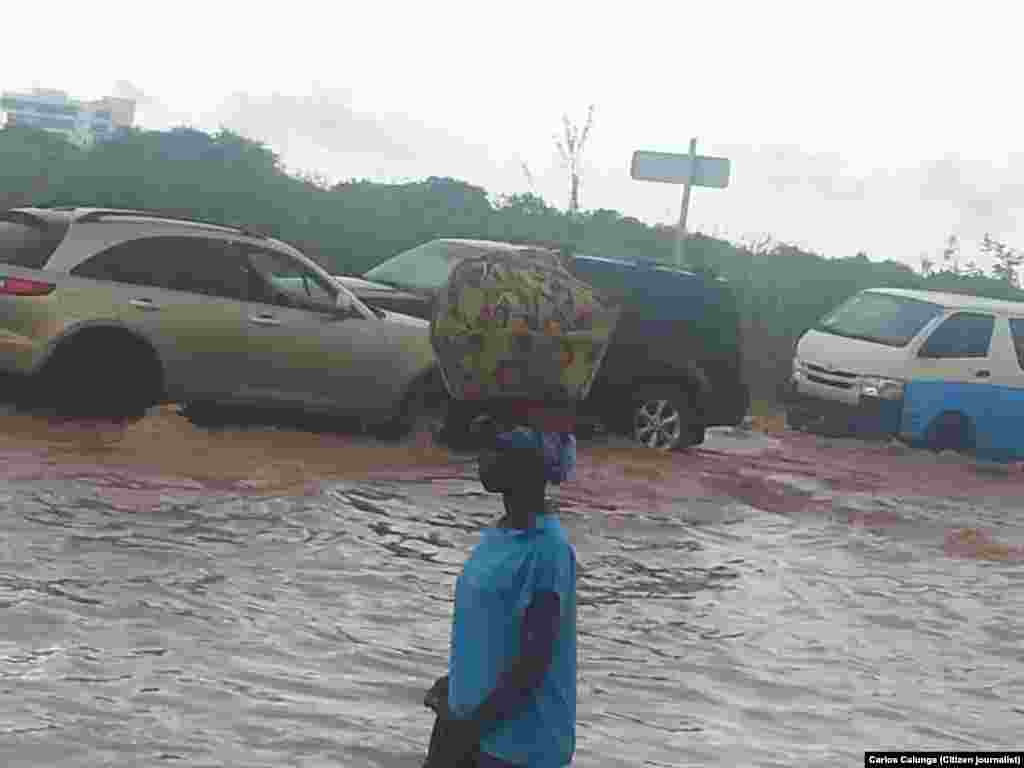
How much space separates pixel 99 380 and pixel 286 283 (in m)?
1.84

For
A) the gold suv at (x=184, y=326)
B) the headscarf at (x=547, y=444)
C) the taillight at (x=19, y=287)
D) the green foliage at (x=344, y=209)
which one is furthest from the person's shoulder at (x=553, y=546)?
the green foliage at (x=344, y=209)

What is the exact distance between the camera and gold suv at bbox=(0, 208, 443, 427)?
12.9m

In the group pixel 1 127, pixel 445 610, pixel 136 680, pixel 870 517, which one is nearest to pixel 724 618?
pixel 445 610

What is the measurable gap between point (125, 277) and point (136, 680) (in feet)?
21.3

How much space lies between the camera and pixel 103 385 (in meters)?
13.2

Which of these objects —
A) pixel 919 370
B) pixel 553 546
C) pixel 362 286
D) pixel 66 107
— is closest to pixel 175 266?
pixel 362 286

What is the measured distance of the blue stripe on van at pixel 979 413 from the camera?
763 inches

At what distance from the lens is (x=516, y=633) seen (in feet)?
13.6

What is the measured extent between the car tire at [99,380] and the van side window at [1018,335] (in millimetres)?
11327

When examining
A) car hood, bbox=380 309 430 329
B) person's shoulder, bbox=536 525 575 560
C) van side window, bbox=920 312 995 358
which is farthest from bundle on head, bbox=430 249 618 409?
A: van side window, bbox=920 312 995 358

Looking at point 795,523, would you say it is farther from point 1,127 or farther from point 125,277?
point 1,127

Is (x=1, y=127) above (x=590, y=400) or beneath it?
above

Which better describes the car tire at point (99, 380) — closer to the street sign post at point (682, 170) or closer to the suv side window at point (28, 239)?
the suv side window at point (28, 239)

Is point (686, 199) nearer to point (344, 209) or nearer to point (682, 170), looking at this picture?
point (682, 170)
